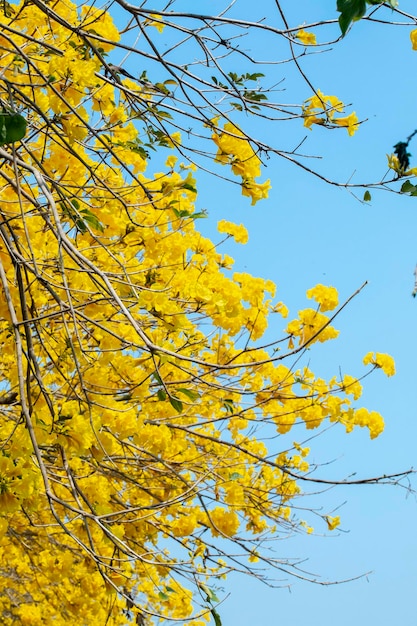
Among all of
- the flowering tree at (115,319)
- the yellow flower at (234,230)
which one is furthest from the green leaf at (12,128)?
the yellow flower at (234,230)

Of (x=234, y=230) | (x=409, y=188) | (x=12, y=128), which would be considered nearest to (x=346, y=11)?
(x=12, y=128)

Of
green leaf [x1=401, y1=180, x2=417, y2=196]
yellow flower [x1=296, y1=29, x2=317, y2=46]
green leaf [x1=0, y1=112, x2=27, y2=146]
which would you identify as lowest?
green leaf [x1=0, y1=112, x2=27, y2=146]

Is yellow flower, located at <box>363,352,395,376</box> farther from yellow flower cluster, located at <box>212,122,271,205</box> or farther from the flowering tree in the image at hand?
yellow flower cluster, located at <box>212,122,271,205</box>

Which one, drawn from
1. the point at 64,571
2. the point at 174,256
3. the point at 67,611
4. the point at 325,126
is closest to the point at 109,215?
the point at 174,256

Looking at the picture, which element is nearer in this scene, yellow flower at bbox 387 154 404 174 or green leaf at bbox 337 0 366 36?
green leaf at bbox 337 0 366 36

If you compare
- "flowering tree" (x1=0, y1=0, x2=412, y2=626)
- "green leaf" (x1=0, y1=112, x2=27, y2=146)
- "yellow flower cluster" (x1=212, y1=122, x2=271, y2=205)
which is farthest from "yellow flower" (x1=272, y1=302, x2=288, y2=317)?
"green leaf" (x1=0, y1=112, x2=27, y2=146)

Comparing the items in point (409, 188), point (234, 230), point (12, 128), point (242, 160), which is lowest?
point (12, 128)

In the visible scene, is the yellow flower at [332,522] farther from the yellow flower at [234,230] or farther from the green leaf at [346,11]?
the green leaf at [346,11]

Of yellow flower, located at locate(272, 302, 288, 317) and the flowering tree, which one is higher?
yellow flower, located at locate(272, 302, 288, 317)

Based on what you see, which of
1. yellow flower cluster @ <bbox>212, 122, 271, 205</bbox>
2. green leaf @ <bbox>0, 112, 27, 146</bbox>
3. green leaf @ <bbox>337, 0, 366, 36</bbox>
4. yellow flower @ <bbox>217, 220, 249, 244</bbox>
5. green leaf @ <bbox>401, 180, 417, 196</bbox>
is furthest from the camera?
yellow flower @ <bbox>217, 220, 249, 244</bbox>

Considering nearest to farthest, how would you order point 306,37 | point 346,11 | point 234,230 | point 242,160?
point 346,11 → point 306,37 → point 242,160 → point 234,230

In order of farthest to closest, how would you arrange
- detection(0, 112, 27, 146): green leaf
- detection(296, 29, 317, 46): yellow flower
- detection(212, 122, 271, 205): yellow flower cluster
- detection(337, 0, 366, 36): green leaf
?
detection(212, 122, 271, 205): yellow flower cluster → detection(296, 29, 317, 46): yellow flower → detection(0, 112, 27, 146): green leaf → detection(337, 0, 366, 36): green leaf

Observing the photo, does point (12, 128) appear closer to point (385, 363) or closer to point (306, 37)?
point (306, 37)

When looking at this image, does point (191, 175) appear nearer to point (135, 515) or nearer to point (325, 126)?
point (325, 126)
